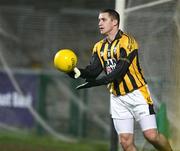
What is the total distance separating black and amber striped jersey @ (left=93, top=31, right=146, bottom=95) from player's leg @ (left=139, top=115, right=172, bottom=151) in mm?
368

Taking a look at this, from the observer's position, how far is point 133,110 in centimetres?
925

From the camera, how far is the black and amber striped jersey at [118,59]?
9.08m

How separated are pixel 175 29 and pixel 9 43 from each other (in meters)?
8.26

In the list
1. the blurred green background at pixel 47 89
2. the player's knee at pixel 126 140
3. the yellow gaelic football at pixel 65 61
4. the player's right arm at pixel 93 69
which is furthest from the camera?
the blurred green background at pixel 47 89

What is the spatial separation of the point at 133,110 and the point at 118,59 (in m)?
0.62

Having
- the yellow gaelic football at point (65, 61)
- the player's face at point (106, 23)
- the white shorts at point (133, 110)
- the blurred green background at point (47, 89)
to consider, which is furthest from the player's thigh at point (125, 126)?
the blurred green background at point (47, 89)

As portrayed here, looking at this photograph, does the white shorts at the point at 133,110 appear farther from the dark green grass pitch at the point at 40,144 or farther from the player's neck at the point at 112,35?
the dark green grass pitch at the point at 40,144

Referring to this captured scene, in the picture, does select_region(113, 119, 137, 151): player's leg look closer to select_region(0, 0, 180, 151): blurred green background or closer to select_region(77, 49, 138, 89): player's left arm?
select_region(77, 49, 138, 89): player's left arm

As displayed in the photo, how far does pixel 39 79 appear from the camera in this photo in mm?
16719

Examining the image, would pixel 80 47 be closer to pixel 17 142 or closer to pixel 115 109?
pixel 17 142

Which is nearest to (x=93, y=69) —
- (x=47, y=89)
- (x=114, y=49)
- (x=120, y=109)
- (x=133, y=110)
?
(x=114, y=49)

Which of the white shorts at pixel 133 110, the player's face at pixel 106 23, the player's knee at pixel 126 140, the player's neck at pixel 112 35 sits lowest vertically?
the player's knee at pixel 126 140

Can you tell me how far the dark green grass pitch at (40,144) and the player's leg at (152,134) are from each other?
173 inches

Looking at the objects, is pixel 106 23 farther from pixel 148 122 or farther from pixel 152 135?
pixel 152 135
